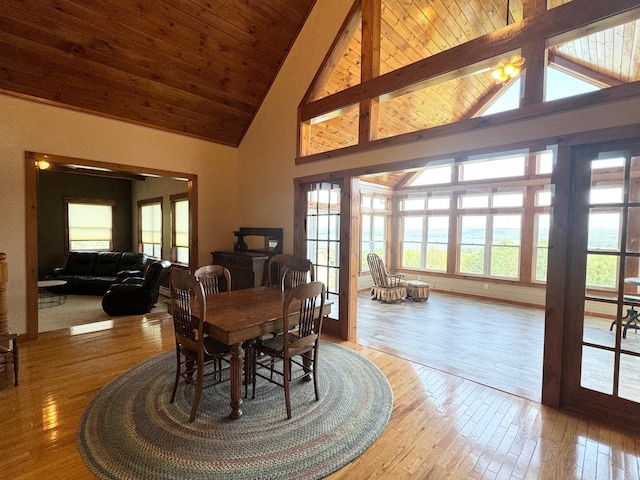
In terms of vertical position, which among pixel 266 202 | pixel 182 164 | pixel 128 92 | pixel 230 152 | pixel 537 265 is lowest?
pixel 537 265

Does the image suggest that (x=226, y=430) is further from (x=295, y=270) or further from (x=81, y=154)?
(x=81, y=154)

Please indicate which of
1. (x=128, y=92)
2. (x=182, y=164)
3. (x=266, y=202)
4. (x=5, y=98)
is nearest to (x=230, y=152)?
(x=182, y=164)

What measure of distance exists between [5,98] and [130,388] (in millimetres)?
3589

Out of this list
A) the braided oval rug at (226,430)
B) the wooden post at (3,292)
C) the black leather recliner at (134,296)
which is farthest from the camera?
the black leather recliner at (134,296)

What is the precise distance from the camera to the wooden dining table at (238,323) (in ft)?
6.86

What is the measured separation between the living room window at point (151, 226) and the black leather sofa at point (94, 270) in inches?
35.1

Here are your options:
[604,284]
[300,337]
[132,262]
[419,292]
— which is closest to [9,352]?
[300,337]

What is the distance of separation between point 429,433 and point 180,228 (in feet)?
21.8

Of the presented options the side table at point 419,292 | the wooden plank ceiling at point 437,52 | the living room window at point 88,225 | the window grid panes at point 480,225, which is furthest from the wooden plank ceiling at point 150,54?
the living room window at point 88,225

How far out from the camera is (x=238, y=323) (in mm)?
2164

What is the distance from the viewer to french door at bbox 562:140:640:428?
7.23 ft

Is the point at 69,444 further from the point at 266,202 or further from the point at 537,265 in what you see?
the point at 537,265

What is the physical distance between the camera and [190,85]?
419 cm

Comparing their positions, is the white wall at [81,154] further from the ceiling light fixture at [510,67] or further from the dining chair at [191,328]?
the ceiling light fixture at [510,67]
